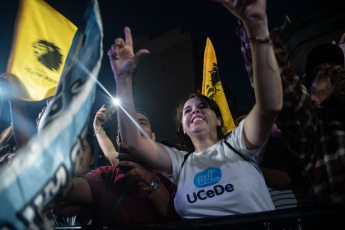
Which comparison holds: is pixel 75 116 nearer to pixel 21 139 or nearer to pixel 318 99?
pixel 21 139

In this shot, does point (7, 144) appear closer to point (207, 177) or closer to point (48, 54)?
point (48, 54)

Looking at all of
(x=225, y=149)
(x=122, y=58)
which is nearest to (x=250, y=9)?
(x=122, y=58)

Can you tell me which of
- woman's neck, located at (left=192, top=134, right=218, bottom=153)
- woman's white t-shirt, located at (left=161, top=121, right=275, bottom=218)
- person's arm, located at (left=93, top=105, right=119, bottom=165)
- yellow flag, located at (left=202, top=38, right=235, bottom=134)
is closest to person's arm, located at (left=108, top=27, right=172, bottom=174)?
woman's white t-shirt, located at (left=161, top=121, right=275, bottom=218)

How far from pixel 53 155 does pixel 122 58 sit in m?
0.94

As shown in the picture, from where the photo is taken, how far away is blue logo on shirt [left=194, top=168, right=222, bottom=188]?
146 centimetres

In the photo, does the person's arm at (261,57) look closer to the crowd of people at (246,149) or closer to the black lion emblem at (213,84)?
the crowd of people at (246,149)

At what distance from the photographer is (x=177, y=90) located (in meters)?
18.6

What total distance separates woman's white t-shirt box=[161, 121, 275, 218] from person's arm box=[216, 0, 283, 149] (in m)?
0.36

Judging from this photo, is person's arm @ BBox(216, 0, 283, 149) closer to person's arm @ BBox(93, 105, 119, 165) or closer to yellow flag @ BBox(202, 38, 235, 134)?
yellow flag @ BBox(202, 38, 235, 134)

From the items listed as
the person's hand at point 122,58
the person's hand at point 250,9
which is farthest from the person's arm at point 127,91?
the person's hand at point 250,9

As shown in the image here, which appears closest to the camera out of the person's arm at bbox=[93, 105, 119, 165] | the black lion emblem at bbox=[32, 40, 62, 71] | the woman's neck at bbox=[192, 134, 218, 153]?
the black lion emblem at bbox=[32, 40, 62, 71]

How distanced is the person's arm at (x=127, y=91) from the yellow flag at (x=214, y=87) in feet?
6.10

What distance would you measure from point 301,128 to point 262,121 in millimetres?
270

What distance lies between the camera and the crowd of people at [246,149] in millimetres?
1166
